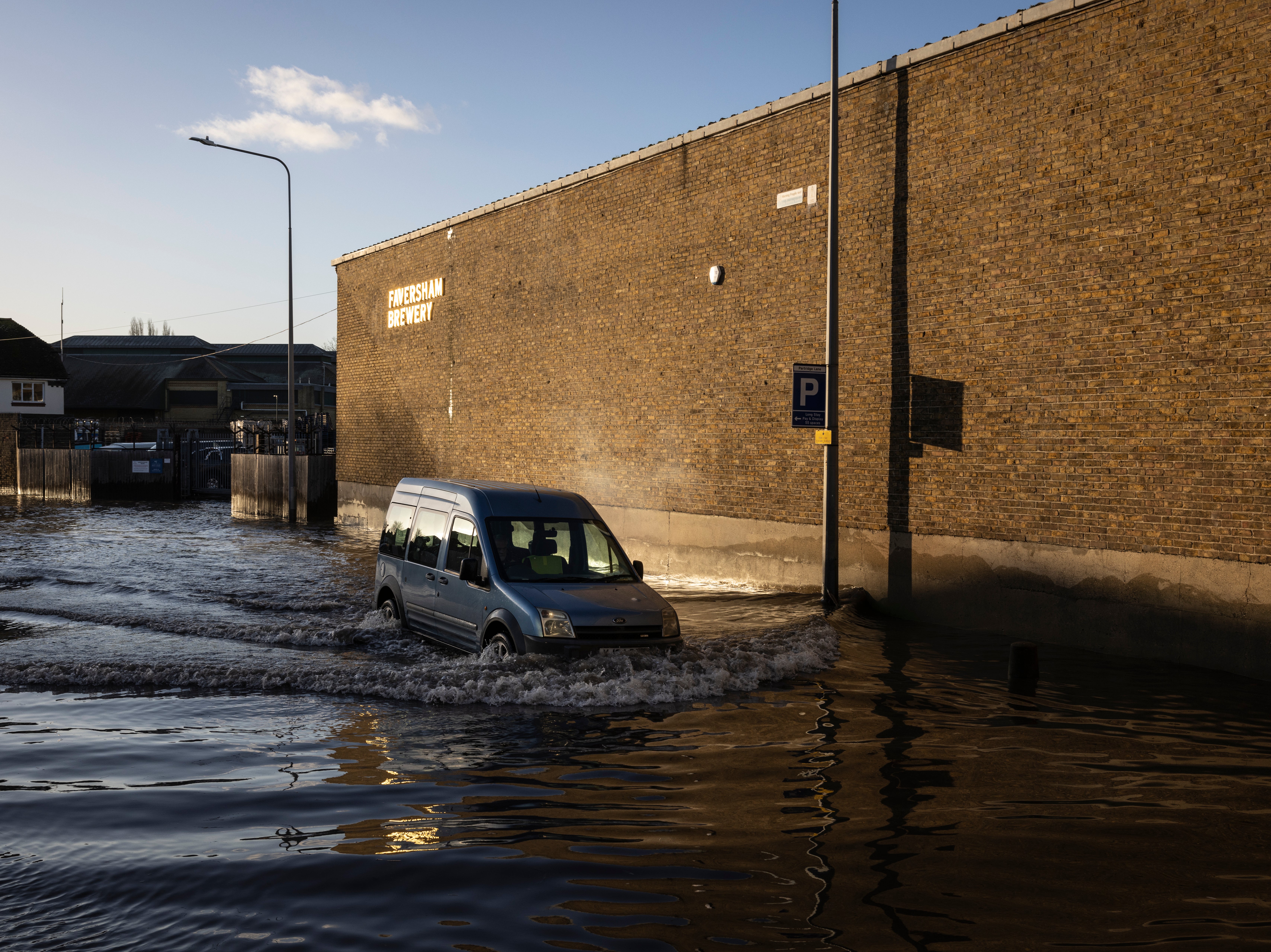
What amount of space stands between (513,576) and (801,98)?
10.2 meters

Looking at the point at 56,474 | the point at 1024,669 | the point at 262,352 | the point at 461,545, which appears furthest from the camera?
the point at 262,352

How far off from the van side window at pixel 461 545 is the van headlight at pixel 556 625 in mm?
1449

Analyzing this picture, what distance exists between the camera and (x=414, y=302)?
29422mm

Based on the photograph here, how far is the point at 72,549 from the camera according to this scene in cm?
2350

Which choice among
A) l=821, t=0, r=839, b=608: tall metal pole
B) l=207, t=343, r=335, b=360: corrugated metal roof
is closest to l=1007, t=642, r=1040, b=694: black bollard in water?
l=821, t=0, r=839, b=608: tall metal pole

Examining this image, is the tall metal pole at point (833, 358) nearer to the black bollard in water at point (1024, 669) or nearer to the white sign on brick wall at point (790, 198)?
the white sign on brick wall at point (790, 198)

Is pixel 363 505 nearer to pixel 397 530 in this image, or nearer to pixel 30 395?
pixel 397 530

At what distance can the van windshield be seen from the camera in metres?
10.2

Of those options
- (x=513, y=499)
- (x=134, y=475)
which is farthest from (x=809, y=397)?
(x=134, y=475)

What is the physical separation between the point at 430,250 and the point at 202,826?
24317mm

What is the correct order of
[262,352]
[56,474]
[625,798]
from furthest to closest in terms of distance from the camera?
[262,352], [56,474], [625,798]

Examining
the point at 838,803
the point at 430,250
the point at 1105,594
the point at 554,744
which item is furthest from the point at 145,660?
the point at 430,250

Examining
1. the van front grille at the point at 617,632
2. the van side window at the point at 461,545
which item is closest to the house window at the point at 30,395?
the van side window at the point at 461,545

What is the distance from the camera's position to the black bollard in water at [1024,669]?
958 centimetres
